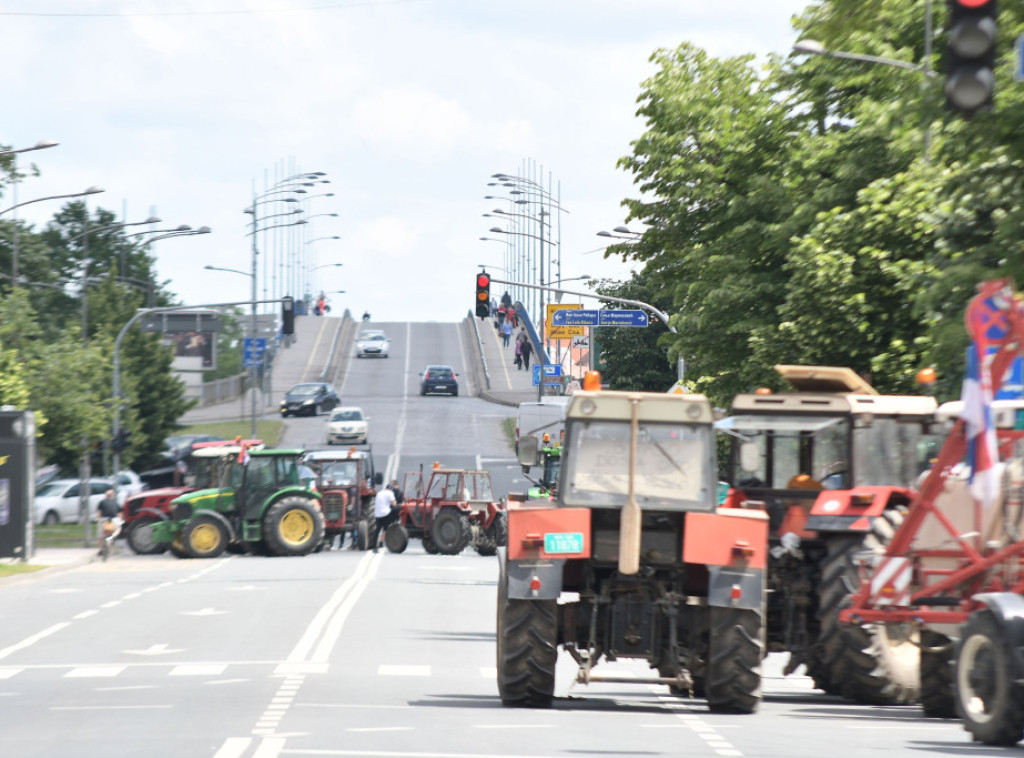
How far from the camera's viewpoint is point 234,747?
466 inches

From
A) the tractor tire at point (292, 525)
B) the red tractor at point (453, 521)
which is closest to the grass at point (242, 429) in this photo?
the red tractor at point (453, 521)

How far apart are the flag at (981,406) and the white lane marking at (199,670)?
786cm

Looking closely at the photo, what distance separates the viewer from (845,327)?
31188mm

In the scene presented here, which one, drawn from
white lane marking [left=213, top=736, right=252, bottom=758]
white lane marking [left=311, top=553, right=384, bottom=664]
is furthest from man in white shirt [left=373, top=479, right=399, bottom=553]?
white lane marking [left=213, top=736, right=252, bottom=758]

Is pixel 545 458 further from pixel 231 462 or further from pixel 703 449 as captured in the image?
pixel 703 449

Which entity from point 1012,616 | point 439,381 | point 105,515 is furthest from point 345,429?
point 1012,616

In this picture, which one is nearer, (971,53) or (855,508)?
(971,53)

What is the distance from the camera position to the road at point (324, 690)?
12180 mm

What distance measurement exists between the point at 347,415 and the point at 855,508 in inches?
2710

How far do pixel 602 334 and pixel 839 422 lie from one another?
235ft

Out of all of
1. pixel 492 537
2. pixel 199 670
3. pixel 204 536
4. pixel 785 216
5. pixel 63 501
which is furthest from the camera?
pixel 63 501

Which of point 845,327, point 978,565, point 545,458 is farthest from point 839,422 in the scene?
point 545,458

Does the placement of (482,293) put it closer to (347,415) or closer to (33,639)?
(33,639)

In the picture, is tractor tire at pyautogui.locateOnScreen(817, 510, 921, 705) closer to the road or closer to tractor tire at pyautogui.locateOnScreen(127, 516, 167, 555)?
the road
